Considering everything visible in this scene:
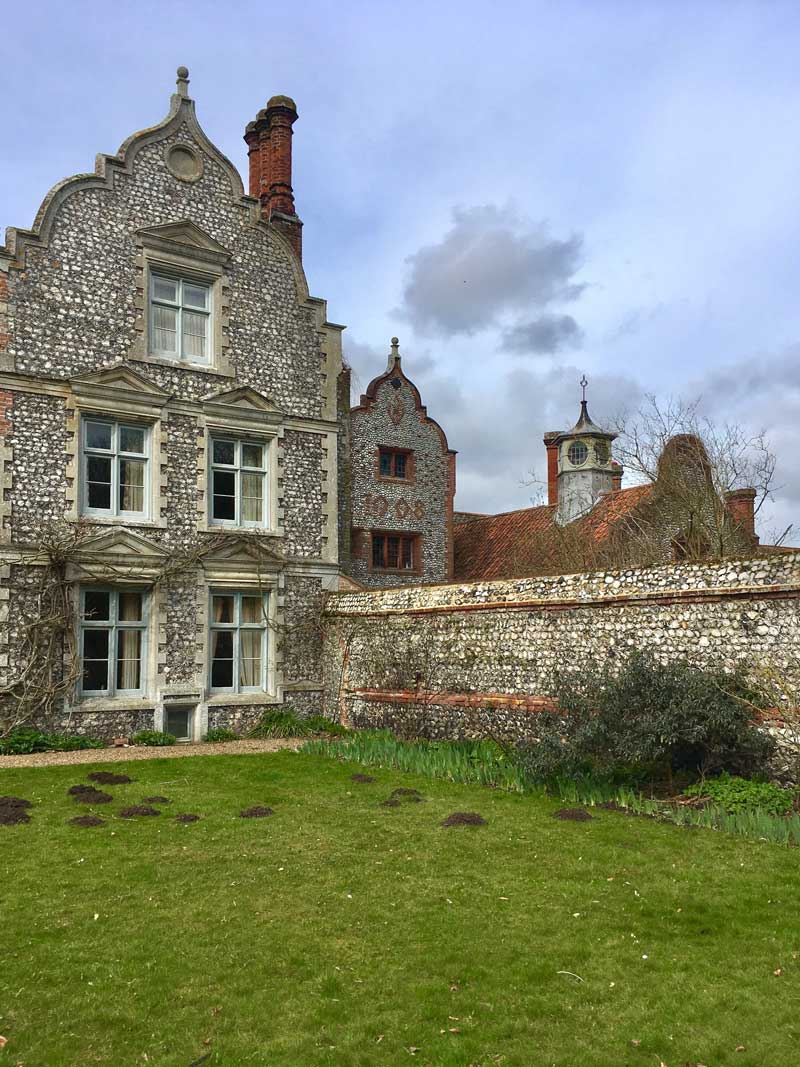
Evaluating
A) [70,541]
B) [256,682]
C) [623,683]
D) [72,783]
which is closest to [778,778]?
[623,683]

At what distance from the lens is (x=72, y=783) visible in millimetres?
12156

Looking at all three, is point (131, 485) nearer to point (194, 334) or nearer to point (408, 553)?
point (194, 334)

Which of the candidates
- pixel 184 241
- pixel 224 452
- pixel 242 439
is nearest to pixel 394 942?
pixel 224 452

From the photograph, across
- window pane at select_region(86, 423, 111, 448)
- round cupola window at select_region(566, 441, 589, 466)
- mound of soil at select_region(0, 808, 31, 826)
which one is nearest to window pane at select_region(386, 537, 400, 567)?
round cupola window at select_region(566, 441, 589, 466)

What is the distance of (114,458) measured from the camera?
16.7 metres

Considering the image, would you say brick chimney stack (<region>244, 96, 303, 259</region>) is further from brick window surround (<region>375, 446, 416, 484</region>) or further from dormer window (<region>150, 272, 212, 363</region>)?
brick window surround (<region>375, 446, 416, 484</region>)

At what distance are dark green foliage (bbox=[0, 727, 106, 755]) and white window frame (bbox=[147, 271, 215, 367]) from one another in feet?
24.3

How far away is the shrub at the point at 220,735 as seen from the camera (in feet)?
56.3

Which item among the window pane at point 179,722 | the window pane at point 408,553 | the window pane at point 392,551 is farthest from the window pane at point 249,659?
the window pane at point 408,553

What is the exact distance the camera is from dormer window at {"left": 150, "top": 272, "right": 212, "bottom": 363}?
17.5 meters

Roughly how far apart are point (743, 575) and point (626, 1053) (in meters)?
7.59

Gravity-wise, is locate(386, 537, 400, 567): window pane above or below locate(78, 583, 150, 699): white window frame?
above

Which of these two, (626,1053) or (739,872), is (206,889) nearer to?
(626,1053)

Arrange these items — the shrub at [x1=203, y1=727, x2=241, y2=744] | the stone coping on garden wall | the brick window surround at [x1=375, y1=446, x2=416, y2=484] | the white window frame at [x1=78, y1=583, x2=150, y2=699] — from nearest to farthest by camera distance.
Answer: the stone coping on garden wall
the white window frame at [x1=78, y1=583, x2=150, y2=699]
the shrub at [x1=203, y1=727, x2=241, y2=744]
the brick window surround at [x1=375, y1=446, x2=416, y2=484]
